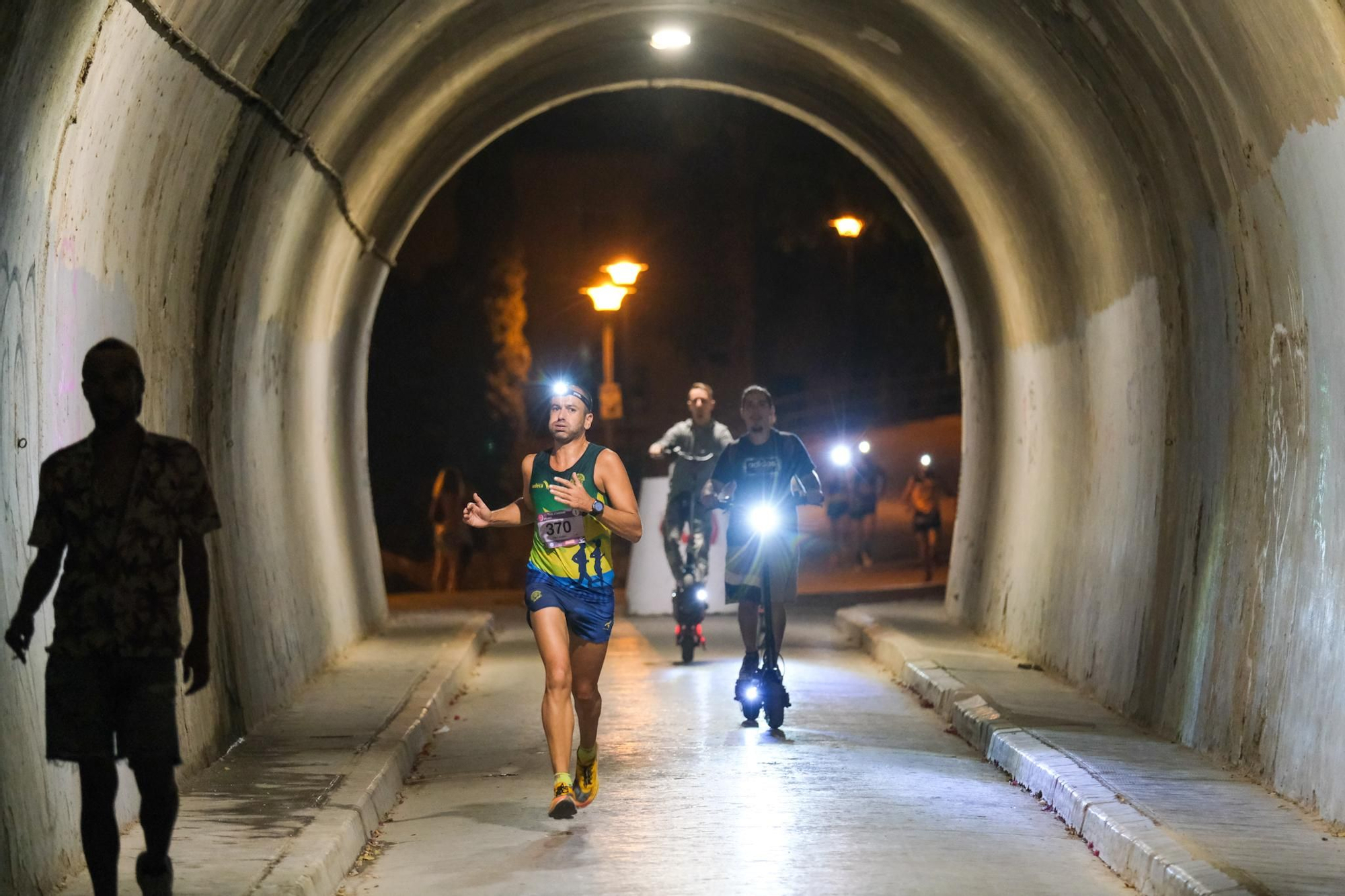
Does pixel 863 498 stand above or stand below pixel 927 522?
above

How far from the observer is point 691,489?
50.0 ft

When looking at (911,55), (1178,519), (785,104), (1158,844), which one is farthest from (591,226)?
(1158,844)

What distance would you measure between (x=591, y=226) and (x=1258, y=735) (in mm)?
31201

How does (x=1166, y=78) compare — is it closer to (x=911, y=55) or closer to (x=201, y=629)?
(x=911, y=55)

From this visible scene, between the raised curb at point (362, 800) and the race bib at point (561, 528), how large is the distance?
141 cm

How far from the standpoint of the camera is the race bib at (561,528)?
27.7 feet

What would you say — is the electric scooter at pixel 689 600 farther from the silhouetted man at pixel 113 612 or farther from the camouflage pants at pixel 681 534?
the silhouetted man at pixel 113 612

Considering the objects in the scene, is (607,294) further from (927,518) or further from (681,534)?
(927,518)

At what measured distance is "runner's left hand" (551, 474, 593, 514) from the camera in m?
8.21

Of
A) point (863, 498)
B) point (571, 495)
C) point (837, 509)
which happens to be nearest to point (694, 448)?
point (571, 495)

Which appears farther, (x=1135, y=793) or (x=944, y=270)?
(x=944, y=270)

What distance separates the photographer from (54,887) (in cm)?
656

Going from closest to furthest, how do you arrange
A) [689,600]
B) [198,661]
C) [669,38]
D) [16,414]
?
[198,661] < [16,414] < [689,600] < [669,38]

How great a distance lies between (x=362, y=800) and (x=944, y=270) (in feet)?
35.2
